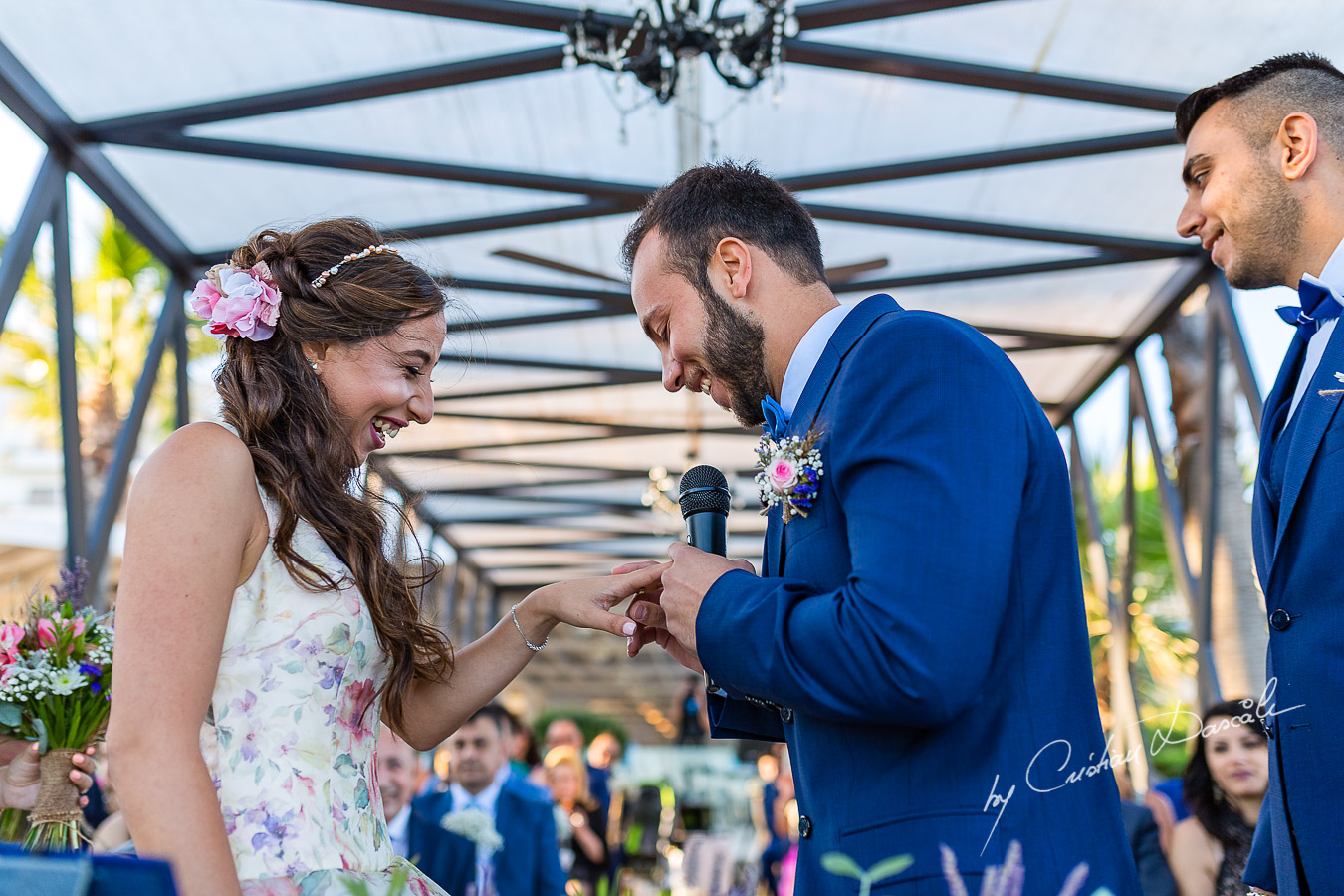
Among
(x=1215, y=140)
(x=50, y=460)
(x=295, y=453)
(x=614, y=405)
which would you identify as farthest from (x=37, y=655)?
(x=50, y=460)

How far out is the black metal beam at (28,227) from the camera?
16.1ft

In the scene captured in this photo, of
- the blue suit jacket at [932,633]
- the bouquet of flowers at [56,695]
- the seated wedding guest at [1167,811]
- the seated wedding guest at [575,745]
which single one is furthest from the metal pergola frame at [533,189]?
the blue suit jacket at [932,633]

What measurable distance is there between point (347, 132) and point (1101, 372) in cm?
651

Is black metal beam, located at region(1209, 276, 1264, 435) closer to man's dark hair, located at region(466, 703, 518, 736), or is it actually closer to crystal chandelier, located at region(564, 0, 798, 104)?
crystal chandelier, located at region(564, 0, 798, 104)

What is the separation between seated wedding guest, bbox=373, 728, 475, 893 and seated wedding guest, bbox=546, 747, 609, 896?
274cm

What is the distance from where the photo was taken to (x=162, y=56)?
536 cm

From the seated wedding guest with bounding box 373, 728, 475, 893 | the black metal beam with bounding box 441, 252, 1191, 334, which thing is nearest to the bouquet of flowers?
the seated wedding guest with bounding box 373, 728, 475, 893

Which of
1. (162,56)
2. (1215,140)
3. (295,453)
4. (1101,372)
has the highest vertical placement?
(1101,372)

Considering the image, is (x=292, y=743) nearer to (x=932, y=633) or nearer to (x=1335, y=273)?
(x=932, y=633)

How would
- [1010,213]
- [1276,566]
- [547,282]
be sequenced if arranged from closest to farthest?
[1276,566], [1010,213], [547,282]

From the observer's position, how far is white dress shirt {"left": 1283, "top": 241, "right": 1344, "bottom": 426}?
1.83m

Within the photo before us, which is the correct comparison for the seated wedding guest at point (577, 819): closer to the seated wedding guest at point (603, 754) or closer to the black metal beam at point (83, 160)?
the seated wedding guest at point (603, 754)

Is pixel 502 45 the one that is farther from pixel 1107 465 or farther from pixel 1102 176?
pixel 1107 465

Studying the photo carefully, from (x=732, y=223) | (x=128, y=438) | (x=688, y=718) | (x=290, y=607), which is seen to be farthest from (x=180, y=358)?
(x=732, y=223)
